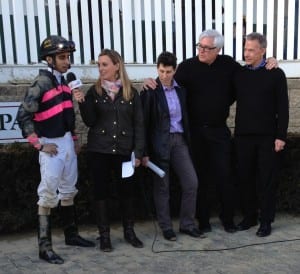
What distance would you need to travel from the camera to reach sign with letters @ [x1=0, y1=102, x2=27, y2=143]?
5.24m

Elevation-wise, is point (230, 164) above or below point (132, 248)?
above

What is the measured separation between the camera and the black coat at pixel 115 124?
407 centimetres

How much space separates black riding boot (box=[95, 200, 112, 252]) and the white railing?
2.09 meters

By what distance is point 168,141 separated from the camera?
438cm

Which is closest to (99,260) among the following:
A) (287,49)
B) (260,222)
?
(260,222)

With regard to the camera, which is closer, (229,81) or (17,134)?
(229,81)

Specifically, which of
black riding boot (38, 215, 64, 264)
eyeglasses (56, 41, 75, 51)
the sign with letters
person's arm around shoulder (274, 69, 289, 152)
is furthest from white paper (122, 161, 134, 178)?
the sign with letters

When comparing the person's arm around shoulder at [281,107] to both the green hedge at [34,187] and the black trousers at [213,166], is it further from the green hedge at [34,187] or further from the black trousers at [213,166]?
the green hedge at [34,187]

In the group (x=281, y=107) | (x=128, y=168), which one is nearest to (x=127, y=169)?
(x=128, y=168)

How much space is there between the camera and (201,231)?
4.74 meters

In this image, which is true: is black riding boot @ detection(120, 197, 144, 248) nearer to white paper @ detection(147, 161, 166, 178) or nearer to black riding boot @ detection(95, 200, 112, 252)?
black riding boot @ detection(95, 200, 112, 252)

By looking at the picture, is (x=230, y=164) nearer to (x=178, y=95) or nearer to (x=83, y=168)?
(x=178, y=95)

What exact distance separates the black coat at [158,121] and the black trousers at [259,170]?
68cm

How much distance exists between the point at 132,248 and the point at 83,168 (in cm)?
93
